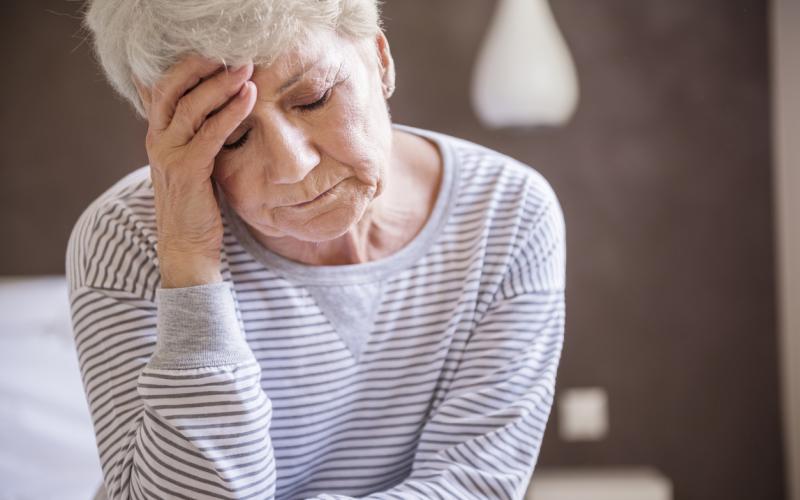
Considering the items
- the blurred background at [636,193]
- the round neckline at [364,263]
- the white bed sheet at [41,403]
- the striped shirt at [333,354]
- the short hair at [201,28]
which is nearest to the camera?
the short hair at [201,28]

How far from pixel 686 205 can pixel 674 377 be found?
474 millimetres

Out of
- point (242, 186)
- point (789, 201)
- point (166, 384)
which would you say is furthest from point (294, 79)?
point (789, 201)

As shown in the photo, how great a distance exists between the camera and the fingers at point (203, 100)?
2.62 feet

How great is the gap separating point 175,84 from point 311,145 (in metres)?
0.16

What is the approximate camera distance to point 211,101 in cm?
81

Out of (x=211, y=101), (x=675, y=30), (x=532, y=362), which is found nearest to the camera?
(x=211, y=101)

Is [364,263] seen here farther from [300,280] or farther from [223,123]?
[223,123]

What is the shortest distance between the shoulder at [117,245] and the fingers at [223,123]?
180 mm

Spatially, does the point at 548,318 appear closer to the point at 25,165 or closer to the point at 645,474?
the point at 645,474

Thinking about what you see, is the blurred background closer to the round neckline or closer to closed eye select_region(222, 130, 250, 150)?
the round neckline

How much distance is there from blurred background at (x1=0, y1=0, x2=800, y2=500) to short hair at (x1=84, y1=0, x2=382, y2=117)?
1.18 meters

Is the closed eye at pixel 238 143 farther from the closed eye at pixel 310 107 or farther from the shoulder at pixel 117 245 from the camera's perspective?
the shoulder at pixel 117 245

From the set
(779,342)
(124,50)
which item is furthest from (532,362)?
(779,342)

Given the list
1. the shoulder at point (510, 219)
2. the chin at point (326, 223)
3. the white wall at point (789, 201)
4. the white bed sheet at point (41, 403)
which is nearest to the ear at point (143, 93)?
the chin at point (326, 223)
